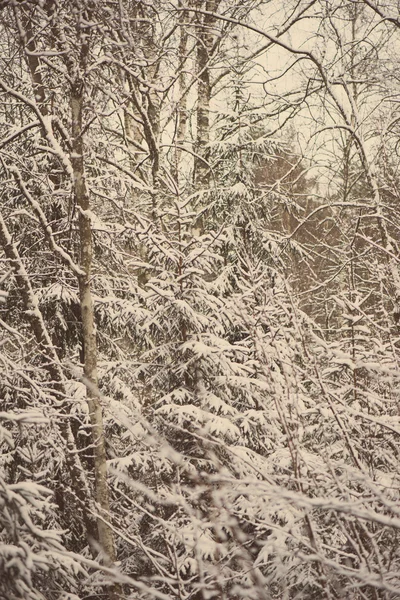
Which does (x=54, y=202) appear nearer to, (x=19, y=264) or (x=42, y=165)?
(x=42, y=165)

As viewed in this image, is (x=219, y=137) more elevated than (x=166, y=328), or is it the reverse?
(x=219, y=137)

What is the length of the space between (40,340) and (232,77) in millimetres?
7358

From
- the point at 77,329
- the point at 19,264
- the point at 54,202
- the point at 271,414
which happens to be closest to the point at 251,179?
the point at 54,202

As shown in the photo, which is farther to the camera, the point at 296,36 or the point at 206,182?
the point at 206,182

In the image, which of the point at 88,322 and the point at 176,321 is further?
the point at 176,321

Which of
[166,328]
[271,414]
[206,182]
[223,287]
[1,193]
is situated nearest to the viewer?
[271,414]

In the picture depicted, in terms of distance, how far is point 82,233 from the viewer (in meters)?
6.17

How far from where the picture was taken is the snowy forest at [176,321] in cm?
418

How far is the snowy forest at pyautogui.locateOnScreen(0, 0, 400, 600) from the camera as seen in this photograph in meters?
4.18

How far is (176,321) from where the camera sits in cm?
702

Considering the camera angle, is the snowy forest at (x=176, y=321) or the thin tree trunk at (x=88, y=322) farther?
the thin tree trunk at (x=88, y=322)

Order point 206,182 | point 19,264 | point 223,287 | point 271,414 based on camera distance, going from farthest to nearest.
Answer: point 206,182, point 223,287, point 19,264, point 271,414

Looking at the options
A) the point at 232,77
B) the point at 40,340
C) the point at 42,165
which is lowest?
the point at 40,340

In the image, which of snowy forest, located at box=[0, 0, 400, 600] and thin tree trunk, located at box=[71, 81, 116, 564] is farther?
thin tree trunk, located at box=[71, 81, 116, 564]
